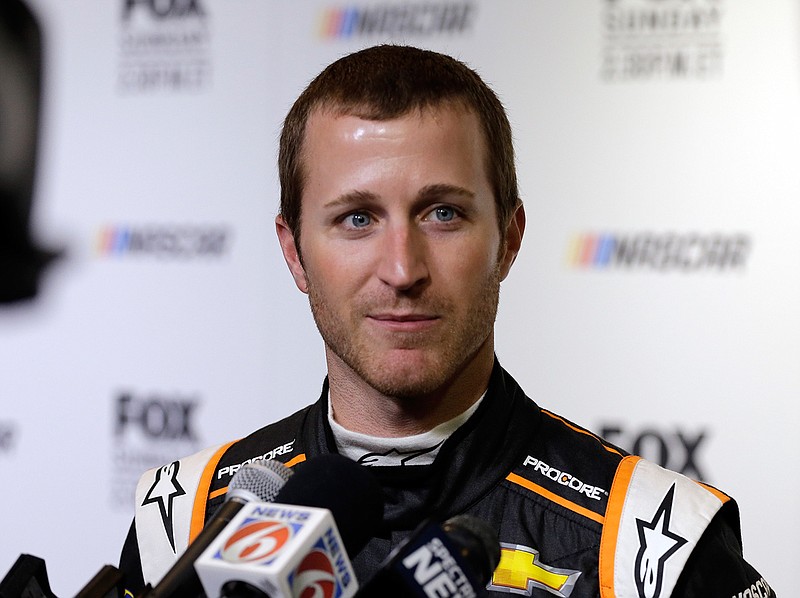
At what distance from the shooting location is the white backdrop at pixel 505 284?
6.26 ft

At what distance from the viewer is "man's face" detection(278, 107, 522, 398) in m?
0.96

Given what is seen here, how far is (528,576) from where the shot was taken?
972 millimetres

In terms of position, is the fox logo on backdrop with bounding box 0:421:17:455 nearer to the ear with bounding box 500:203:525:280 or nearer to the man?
the man

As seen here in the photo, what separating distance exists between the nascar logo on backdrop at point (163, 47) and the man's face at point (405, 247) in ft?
4.77

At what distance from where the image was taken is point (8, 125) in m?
2.54

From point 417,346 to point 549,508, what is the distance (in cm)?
21

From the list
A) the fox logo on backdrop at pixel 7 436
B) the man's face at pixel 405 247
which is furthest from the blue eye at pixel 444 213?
the fox logo on backdrop at pixel 7 436

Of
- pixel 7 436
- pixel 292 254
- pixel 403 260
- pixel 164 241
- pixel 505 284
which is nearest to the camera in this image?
pixel 403 260

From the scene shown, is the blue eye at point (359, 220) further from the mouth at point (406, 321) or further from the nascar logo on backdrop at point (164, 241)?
the nascar logo on backdrop at point (164, 241)

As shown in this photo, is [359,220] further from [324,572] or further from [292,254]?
[324,572]

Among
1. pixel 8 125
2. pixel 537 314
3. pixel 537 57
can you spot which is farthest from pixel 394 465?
pixel 8 125

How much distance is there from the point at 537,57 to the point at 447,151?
1128mm

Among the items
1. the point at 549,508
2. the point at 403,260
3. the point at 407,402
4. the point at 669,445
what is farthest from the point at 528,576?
the point at 669,445

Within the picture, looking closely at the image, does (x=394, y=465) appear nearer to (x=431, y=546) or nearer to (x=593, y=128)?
(x=431, y=546)
